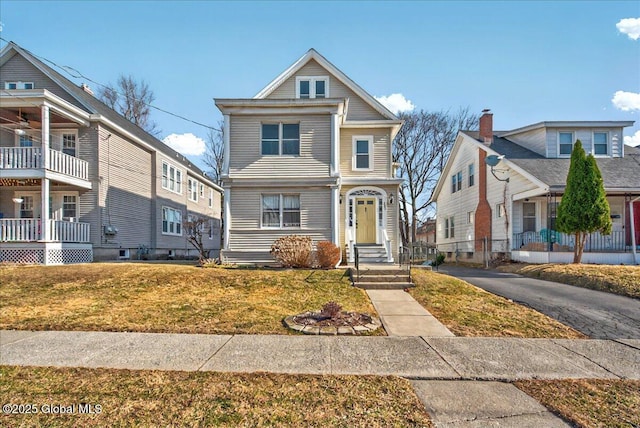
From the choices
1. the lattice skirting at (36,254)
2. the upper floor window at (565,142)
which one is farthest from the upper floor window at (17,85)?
the upper floor window at (565,142)

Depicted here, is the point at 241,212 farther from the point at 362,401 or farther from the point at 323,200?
the point at 362,401

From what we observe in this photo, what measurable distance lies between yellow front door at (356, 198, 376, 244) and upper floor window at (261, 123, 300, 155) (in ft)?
12.5

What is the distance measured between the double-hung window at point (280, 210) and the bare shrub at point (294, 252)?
5.76 ft

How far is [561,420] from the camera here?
3.41 m

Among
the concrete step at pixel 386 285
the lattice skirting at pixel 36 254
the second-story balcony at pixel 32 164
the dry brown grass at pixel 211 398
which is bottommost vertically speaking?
the dry brown grass at pixel 211 398

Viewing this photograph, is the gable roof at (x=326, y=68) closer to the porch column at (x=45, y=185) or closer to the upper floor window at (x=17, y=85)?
the porch column at (x=45, y=185)

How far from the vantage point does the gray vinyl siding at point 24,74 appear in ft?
55.8

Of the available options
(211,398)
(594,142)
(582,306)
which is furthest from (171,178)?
(594,142)

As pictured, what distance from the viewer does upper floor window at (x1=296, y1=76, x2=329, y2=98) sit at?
681 inches

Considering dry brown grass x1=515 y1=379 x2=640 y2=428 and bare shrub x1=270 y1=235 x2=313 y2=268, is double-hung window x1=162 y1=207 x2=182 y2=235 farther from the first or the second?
dry brown grass x1=515 y1=379 x2=640 y2=428

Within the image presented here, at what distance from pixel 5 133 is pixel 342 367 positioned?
19.8 meters

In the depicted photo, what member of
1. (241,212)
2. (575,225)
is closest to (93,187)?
(241,212)

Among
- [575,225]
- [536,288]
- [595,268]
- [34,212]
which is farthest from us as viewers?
[34,212]

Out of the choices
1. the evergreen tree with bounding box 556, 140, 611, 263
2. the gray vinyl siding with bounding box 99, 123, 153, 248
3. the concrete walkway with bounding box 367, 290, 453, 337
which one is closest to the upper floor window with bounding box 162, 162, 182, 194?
the gray vinyl siding with bounding box 99, 123, 153, 248
